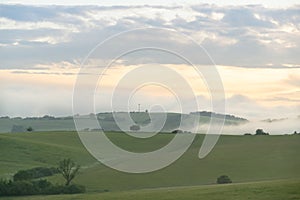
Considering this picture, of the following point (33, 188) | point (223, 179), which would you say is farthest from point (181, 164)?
point (33, 188)

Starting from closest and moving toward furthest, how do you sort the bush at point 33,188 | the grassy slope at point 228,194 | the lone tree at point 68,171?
the grassy slope at point 228,194
the bush at point 33,188
the lone tree at point 68,171

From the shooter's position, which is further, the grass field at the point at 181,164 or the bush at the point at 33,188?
the bush at the point at 33,188

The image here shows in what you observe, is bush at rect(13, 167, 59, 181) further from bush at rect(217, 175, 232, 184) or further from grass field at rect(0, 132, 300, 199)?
bush at rect(217, 175, 232, 184)

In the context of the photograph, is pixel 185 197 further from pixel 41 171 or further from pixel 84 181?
pixel 41 171

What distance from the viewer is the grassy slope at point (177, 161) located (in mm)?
67669

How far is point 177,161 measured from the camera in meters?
79.2

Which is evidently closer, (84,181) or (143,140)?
→ (84,181)

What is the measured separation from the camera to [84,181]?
66062 millimetres

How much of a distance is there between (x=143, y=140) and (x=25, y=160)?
2273 cm

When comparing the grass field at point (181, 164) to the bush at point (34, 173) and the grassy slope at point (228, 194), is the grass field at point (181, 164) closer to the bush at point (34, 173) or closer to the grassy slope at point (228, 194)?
the grassy slope at point (228, 194)

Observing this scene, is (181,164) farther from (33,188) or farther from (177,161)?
(33,188)

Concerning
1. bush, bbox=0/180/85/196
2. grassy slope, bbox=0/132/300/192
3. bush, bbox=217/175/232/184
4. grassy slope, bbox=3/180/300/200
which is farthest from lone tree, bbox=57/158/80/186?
bush, bbox=217/175/232/184

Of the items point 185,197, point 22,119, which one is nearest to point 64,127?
point 22,119

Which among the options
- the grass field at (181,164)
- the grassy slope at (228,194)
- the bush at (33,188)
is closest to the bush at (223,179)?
the grass field at (181,164)
